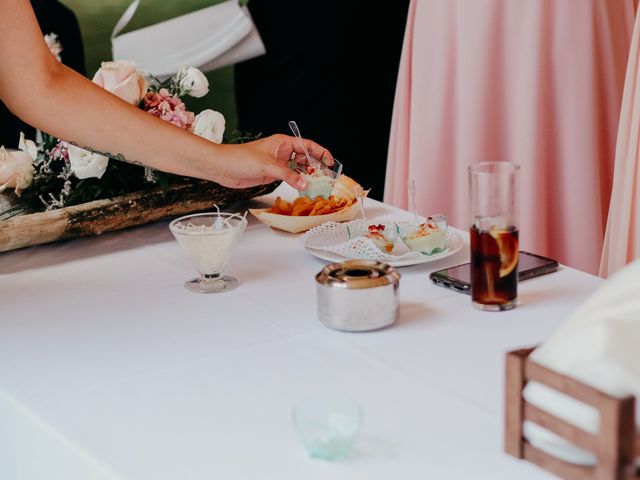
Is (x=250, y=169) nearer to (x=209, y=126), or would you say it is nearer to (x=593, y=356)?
(x=209, y=126)

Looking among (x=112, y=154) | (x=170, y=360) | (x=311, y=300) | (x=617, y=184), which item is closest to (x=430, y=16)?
(x=617, y=184)

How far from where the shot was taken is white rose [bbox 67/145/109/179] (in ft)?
6.09

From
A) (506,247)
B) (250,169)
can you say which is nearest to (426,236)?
(506,247)

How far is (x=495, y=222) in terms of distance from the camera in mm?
1376

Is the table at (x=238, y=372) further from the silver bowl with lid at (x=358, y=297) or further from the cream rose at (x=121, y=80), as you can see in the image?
the cream rose at (x=121, y=80)

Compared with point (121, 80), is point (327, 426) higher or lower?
lower

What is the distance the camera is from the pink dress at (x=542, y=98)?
2631 mm

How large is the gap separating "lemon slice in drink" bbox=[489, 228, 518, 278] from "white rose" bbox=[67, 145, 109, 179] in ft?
2.72

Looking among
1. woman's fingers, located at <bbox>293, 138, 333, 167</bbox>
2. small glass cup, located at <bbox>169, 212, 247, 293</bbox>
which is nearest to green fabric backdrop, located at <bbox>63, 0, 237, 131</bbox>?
woman's fingers, located at <bbox>293, 138, 333, 167</bbox>

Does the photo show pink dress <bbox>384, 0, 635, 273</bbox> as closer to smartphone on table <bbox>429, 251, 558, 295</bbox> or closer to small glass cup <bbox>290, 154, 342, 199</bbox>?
small glass cup <bbox>290, 154, 342, 199</bbox>

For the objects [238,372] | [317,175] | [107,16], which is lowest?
[238,372]

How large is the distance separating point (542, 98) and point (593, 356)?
189cm

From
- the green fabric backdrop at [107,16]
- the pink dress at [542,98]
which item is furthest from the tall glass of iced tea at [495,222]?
the green fabric backdrop at [107,16]

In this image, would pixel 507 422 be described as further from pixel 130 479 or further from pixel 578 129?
pixel 578 129
